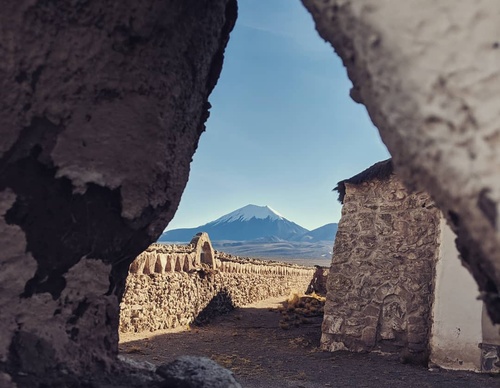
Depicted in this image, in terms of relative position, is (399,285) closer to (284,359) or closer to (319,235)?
(284,359)

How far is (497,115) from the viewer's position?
870 millimetres

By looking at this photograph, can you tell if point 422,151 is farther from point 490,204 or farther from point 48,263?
point 48,263

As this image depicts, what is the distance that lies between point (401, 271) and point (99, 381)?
6321 mm

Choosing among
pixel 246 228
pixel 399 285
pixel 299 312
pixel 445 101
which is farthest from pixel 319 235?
pixel 445 101

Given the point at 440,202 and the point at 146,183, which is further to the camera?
the point at 146,183

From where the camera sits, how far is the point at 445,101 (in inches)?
36.1

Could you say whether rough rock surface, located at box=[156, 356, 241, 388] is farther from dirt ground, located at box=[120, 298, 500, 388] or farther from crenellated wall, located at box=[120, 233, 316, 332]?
crenellated wall, located at box=[120, 233, 316, 332]

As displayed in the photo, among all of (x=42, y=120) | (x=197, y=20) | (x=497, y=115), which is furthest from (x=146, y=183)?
(x=497, y=115)

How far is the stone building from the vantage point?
6508 mm

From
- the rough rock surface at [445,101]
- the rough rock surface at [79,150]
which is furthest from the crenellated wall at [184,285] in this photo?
the rough rock surface at [445,101]

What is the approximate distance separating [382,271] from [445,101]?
6952 mm

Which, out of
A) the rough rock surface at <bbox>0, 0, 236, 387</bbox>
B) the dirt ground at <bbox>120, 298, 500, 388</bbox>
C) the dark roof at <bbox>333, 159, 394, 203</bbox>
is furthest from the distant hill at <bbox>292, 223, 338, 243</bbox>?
the rough rock surface at <bbox>0, 0, 236, 387</bbox>

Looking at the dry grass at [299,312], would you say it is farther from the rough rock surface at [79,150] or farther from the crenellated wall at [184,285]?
the rough rock surface at [79,150]

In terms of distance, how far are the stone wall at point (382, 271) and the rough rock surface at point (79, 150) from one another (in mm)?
5983
